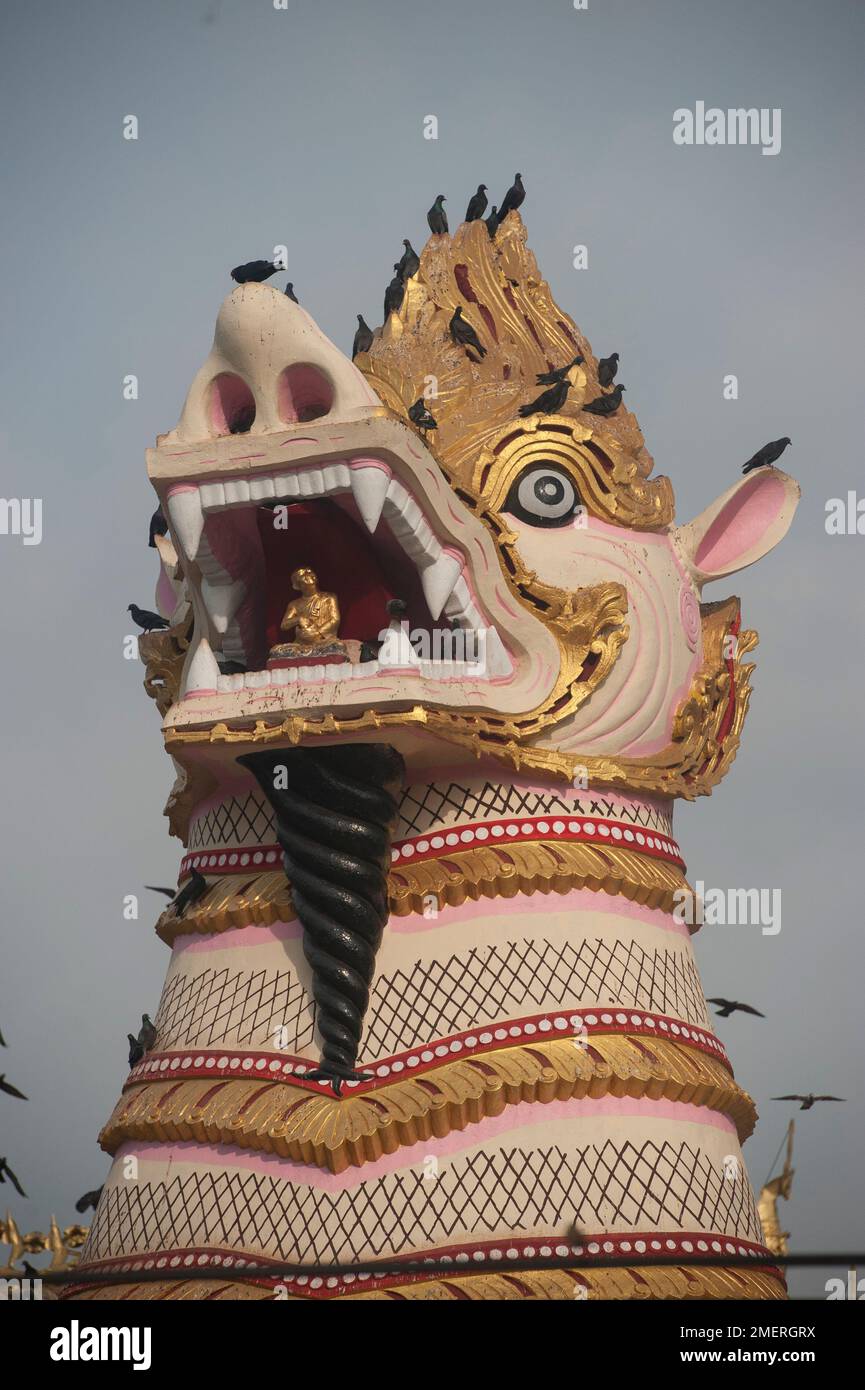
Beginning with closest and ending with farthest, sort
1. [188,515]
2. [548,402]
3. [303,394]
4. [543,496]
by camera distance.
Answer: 1. [188,515]
2. [303,394]
3. [543,496]
4. [548,402]

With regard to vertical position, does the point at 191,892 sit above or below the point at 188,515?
below

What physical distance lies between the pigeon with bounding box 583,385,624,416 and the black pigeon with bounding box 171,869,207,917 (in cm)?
340

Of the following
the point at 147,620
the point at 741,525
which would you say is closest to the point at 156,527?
the point at 147,620

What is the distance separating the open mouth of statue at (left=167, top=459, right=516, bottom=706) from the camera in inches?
380

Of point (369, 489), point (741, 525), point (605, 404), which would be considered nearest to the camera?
point (369, 489)

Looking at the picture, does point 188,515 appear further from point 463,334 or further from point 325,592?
point 463,334

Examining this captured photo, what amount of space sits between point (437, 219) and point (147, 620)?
305 centimetres

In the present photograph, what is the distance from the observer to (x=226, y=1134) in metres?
9.52

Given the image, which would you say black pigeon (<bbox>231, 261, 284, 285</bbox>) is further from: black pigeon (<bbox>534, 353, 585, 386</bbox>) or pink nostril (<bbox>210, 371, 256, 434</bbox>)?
black pigeon (<bbox>534, 353, 585, 386</bbox>)

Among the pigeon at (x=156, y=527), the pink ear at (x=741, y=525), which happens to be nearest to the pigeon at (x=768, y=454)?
the pink ear at (x=741, y=525)

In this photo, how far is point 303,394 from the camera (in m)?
9.94

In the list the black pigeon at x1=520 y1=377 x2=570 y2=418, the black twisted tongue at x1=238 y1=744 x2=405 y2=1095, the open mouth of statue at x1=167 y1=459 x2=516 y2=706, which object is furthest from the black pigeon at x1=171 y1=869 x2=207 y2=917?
the black pigeon at x1=520 y1=377 x2=570 y2=418

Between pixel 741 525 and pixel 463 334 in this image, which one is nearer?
pixel 463 334

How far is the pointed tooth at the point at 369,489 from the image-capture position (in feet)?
31.4
